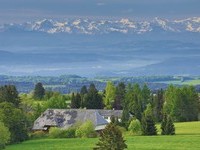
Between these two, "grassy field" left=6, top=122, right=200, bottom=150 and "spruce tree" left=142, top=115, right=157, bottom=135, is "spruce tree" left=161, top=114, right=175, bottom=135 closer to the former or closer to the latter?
"spruce tree" left=142, top=115, right=157, bottom=135

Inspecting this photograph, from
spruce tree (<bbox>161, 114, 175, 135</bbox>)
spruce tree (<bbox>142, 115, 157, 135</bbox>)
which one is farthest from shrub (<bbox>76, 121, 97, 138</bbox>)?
spruce tree (<bbox>161, 114, 175, 135</bbox>)

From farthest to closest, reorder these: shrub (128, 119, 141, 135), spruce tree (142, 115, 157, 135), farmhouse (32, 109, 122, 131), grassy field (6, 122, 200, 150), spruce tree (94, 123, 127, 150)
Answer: farmhouse (32, 109, 122, 131), shrub (128, 119, 141, 135), spruce tree (142, 115, 157, 135), grassy field (6, 122, 200, 150), spruce tree (94, 123, 127, 150)

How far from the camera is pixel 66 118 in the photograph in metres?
106

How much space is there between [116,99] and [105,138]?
86.0m

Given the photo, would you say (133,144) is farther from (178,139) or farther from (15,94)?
(15,94)

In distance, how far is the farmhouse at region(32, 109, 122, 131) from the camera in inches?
4080

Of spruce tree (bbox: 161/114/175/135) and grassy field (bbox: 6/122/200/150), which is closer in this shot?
grassy field (bbox: 6/122/200/150)

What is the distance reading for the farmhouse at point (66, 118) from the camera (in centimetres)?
10362

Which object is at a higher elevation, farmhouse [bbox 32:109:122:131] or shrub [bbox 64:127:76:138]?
farmhouse [bbox 32:109:122:131]

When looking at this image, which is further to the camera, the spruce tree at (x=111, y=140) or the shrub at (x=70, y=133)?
the shrub at (x=70, y=133)

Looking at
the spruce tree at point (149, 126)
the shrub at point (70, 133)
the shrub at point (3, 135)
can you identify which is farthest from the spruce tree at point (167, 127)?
the shrub at point (3, 135)

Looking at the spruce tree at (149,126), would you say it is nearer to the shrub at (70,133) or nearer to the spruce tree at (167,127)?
the spruce tree at (167,127)

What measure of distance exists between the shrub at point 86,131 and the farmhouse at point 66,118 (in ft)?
26.6

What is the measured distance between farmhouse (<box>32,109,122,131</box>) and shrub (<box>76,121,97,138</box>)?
8093mm
